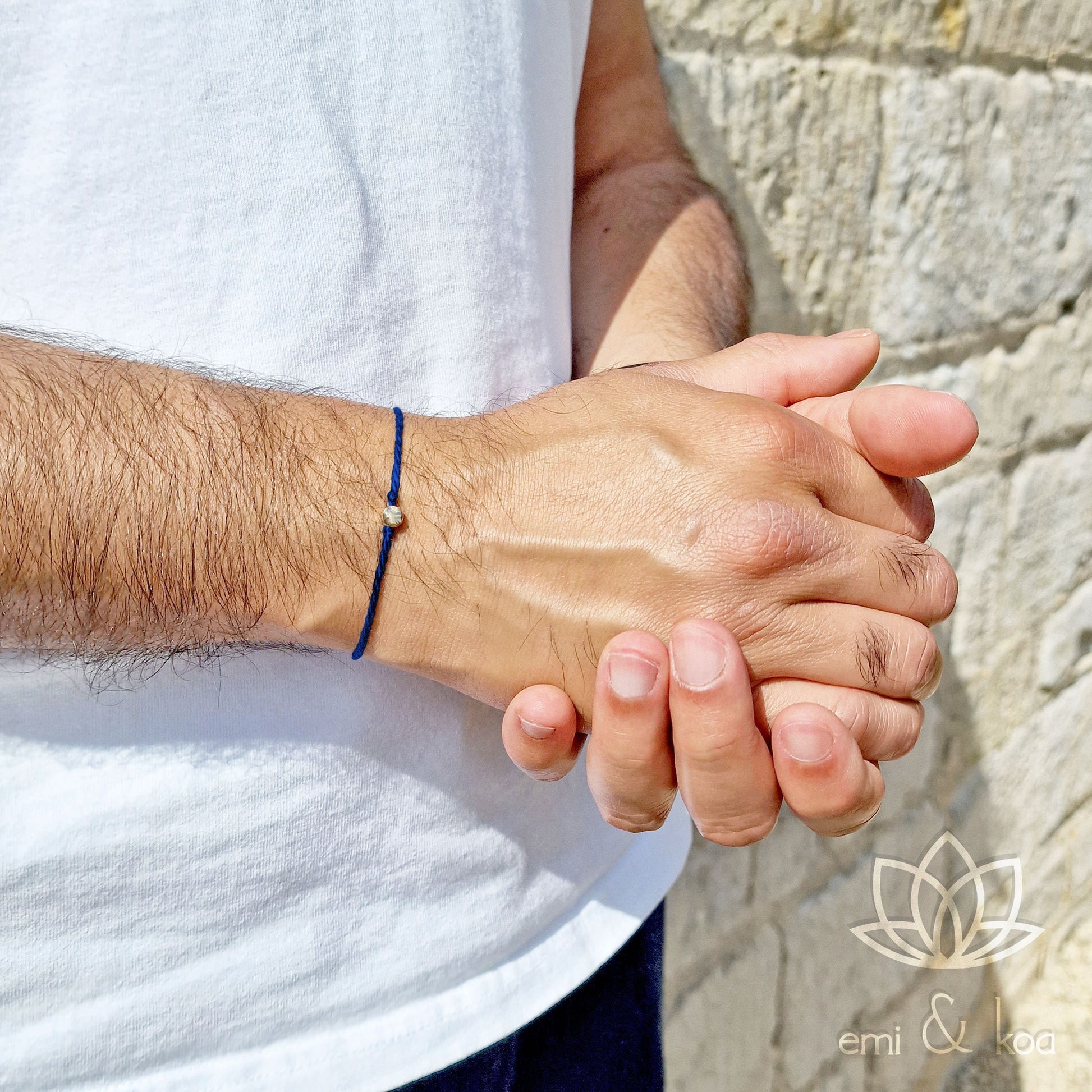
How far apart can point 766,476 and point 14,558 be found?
0.56m

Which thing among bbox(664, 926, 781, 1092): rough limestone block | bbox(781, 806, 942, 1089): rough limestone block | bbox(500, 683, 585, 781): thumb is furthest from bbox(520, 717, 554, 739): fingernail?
bbox(781, 806, 942, 1089): rough limestone block

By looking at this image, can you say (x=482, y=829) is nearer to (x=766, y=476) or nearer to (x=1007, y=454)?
(x=766, y=476)

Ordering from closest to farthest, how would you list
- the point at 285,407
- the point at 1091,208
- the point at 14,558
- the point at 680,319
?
the point at 14,558
the point at 285,407
the point at 680,319
the point at 1091,208

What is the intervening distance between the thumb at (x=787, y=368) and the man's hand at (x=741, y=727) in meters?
0.05

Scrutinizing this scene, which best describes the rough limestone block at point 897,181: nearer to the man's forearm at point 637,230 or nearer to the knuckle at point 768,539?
the man's forearm at point 637,230

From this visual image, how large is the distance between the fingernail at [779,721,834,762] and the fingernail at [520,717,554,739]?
187mm

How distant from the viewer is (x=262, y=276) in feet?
2.28

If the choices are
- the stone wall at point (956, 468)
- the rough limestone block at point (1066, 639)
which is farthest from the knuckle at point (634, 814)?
the rough limestone block at point (1066, 639)

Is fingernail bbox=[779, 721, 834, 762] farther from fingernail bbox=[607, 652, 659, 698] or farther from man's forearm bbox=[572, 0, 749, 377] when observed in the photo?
man's forearm bbox=[572, 0, 749, 377]

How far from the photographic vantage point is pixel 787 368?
831 millimetres

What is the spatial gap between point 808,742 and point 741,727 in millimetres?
58

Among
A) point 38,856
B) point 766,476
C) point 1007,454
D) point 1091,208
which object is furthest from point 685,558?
point 1091,208

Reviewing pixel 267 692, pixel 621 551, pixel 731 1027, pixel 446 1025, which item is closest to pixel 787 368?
pixel 621 551

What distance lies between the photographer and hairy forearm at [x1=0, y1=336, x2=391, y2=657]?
567mm
